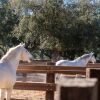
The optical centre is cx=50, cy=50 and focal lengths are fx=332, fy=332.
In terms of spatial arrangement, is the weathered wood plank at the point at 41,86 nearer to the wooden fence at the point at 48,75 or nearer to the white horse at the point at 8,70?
the wooden fence at the point at 48,75

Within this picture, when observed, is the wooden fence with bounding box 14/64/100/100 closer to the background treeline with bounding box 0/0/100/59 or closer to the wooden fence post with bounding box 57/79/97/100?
the wooden fence post with bounding box 57/79/97/100

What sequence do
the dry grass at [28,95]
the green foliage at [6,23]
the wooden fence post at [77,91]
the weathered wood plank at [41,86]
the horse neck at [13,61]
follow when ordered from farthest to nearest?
the green foliage at [6,23] → the dry grass at [28,95] → the horse neck at [13,61] → the weathered wood plank at [41,86] → the wooden fence post at [77,91]

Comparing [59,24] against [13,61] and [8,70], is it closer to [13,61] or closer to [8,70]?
[13,61]

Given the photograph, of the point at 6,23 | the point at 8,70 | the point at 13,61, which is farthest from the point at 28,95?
the point at 6,23

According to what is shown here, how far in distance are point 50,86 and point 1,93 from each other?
112 cm

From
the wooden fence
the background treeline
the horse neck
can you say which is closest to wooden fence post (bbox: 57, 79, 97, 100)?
the wooden fence

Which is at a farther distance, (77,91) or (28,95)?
(28,95)

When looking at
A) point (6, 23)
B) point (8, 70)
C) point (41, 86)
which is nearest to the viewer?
point (41, 86)

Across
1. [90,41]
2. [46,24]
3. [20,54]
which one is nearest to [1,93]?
[20,54]

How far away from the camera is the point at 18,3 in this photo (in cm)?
3284

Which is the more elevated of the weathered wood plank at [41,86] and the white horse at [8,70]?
the white horse at [8,70]

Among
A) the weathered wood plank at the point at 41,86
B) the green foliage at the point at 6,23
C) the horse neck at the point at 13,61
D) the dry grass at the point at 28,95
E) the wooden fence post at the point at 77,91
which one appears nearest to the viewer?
the wooden fence post at the point at 77,91

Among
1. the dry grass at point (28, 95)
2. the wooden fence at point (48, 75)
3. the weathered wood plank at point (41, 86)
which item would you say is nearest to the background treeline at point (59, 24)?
the dry grass at point (28, 95)

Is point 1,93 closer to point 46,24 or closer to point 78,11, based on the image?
point 46,24
